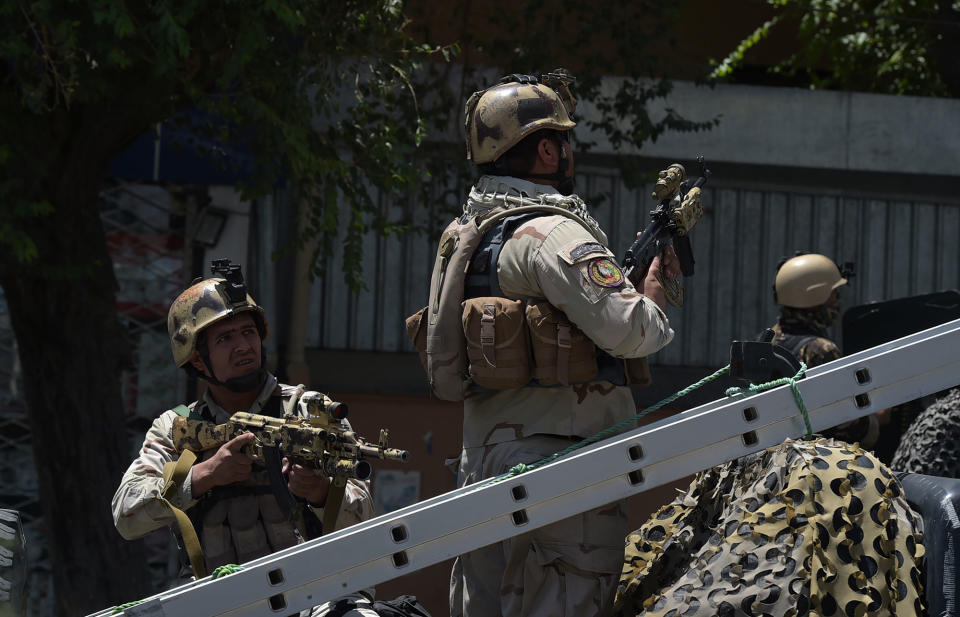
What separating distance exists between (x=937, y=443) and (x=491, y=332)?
5.91 feet

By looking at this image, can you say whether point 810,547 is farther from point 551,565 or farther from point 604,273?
point 604,273

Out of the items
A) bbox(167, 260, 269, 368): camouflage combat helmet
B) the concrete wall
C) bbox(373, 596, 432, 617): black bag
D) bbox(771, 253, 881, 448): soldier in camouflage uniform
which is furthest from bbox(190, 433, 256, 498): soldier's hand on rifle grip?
the concrete wall

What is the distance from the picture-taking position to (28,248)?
21.5 feet

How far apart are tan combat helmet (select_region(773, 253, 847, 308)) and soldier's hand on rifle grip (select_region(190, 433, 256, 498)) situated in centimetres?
361

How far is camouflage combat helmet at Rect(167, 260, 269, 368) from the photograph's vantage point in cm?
377

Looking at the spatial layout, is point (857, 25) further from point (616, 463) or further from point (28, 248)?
point (616, 463)

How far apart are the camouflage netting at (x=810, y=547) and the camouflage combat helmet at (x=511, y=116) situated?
1178 mm

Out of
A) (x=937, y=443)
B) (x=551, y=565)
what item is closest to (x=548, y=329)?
(x=551, y=565)

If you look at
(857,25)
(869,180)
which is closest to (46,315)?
(869,180)

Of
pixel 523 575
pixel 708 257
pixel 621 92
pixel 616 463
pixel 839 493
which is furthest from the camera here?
pixel 708 257

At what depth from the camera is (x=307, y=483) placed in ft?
11.6

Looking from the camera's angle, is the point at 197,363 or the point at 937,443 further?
the point at 937,443

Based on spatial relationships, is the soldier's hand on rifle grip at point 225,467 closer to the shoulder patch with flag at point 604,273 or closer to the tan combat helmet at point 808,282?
the shoulder patch with flag at point 604,273

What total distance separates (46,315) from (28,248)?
3.47ft
